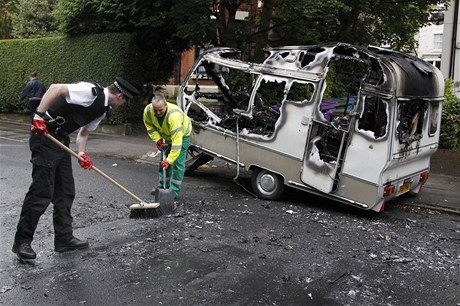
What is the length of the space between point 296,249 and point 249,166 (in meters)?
2.49

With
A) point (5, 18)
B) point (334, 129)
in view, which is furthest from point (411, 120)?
point (5, 18)

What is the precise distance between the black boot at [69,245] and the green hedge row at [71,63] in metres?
9.96

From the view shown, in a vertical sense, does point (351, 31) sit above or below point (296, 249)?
above

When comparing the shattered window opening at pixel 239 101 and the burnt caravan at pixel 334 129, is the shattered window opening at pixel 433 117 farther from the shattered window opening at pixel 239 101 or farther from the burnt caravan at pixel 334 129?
the shattered window opening at pixel 239 101

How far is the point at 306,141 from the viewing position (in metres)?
6.88

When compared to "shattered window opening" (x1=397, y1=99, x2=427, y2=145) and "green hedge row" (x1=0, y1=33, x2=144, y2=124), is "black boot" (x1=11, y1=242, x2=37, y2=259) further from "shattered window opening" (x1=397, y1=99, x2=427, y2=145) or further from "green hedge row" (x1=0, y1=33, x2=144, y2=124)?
"green hedge row" (x1=0, y1=33, x2=144, y2=124)

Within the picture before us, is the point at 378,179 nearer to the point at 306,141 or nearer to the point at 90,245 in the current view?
the point at 306,141

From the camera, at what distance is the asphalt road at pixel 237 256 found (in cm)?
407

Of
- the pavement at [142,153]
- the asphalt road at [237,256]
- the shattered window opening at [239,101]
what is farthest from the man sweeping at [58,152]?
the pavement at [142,153]

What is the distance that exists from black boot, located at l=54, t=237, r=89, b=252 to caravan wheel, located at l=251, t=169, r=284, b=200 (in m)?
3.22

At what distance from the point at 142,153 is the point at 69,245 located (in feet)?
22.3

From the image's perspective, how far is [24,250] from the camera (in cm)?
453

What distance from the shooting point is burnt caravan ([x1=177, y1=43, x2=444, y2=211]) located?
21.0 ft

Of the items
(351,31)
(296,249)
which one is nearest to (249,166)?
(296,249)
